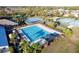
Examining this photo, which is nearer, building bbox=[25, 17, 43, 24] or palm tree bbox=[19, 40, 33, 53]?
palm tree bbox=[19, 40, 33, 53]

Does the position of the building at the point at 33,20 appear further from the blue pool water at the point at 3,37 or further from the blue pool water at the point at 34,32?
the blue pool water at the point at 3,37

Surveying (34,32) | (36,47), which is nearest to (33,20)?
(34,32)

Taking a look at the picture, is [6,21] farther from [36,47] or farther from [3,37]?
[36,47]

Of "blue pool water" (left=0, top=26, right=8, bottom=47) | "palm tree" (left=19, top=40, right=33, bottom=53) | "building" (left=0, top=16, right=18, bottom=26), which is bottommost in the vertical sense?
"palm tree" (left=19, top=40, right=33, bottom=53)

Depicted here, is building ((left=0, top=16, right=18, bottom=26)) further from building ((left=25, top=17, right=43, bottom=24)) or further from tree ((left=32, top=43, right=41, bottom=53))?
tree ((left=32, top=43, right=41, bottom=53))

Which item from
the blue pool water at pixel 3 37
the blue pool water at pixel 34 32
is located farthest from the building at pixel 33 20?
the blue pool water at pixel 3 37

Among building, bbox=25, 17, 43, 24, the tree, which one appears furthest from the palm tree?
building, bbox=25, 17, 43, 24
